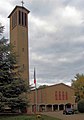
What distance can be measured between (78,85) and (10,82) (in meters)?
62.1

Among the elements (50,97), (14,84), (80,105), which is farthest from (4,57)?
(50,97)

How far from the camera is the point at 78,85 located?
88.1 m

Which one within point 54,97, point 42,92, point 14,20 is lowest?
point 54,97

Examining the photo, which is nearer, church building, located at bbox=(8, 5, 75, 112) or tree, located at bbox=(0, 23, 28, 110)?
tree, located at bbox=(0, 23, 28, 110)

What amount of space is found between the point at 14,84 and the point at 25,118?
4.83 metres

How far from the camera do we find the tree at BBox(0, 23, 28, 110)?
2648cm

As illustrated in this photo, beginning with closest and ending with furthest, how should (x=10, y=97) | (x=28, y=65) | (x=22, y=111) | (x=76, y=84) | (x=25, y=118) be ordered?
(x=25, y=118) → (x=10, y=97) → (x=22, y=111) → (x=28, y=65) → (x=76, y=84)

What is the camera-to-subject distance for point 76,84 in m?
88.9

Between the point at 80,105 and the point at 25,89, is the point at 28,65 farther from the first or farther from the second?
the point at 25,89

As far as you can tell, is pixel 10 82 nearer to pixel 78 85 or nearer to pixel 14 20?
pixel 14 20

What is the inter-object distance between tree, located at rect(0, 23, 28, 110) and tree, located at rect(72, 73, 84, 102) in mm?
58755

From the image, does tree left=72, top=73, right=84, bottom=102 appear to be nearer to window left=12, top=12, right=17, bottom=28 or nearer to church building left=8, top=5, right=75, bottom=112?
church building left=8, top=5, right=75, bottom=112

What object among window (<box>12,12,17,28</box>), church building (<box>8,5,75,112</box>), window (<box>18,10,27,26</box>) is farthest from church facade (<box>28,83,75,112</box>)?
window (<box>18,10,27,26</box>)

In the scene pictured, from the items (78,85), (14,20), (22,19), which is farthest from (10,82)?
(78,85)
